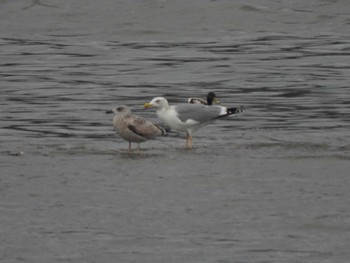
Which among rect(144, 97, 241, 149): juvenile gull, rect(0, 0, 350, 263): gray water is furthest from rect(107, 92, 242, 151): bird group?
rect(0, 0, 350, 263): gray water

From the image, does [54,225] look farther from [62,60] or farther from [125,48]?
[125,48]

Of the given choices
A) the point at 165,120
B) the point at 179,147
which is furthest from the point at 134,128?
the point at 179,147

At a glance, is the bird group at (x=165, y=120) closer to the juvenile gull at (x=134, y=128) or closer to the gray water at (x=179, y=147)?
the juvenile gull at (x=134, y=128)

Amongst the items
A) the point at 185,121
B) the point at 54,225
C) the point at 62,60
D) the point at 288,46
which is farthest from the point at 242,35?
the point at 54,225

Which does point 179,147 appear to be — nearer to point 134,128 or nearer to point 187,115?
point 187,115

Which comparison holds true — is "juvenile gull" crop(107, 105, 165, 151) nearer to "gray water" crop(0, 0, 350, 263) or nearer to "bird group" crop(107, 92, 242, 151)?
"bird group" crop(107, 92, 242, 151)

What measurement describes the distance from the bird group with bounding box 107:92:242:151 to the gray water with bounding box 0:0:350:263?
25 centimetres

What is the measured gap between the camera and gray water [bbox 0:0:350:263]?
1138cm

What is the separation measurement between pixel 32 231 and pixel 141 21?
23653 millimetres

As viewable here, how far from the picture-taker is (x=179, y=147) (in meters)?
16.9

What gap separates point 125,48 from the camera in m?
30.9

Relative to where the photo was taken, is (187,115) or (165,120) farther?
(165,120)

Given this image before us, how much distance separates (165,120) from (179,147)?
405 millimetres

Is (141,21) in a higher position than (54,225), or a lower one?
higher
